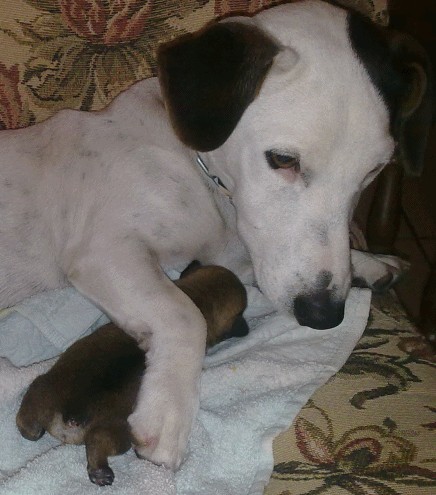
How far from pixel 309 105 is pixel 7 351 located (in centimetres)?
96

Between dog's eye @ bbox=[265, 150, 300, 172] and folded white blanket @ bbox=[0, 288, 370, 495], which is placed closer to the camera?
folded white blanket @ bbox=[0, 288, 370, 495]

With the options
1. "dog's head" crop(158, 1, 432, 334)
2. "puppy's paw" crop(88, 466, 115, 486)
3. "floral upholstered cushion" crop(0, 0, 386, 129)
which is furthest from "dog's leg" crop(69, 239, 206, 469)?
"floral upholstered cushion" crop(0, 0, 386, 129)

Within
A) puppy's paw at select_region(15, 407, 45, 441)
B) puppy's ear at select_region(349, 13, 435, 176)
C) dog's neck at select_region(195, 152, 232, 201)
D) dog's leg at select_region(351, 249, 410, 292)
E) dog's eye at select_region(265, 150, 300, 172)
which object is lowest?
dog's leg at select_region(351, 249, 410, 292)

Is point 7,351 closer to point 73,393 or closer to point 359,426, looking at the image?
point 73,393

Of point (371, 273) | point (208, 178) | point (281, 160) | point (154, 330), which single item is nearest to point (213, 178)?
point (208, 178)

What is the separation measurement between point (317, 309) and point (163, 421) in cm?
46

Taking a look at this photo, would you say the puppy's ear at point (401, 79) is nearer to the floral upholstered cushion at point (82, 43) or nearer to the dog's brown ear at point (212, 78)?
the dog's brown ear at point (212, 78)

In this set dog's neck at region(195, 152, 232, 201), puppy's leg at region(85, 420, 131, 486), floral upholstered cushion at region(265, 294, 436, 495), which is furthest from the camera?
dog's neck at region(195, 152, 232, 201)

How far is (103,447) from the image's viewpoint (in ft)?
4.50

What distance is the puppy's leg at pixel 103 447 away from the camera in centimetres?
135

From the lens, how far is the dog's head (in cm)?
165

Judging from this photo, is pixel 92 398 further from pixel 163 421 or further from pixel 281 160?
pixel 281 160

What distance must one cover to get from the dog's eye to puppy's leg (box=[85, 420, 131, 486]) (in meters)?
0.70

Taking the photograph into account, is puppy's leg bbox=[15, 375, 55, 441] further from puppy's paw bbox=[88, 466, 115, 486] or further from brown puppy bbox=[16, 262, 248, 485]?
puppy's paw bbox=[88, 466, 115, 486]
